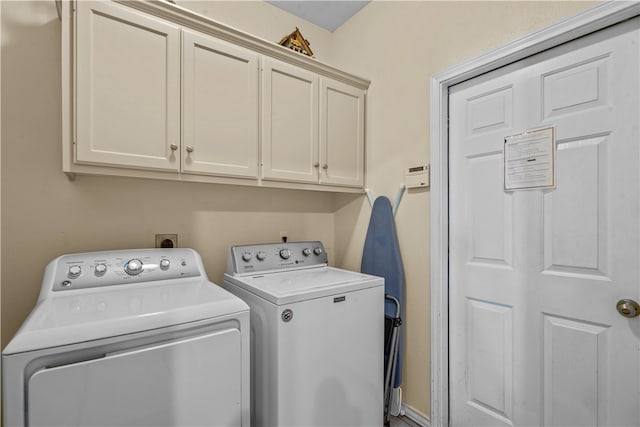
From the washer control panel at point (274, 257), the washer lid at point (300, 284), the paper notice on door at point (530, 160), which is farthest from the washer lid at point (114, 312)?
the paper notice on door at point (530, 160)

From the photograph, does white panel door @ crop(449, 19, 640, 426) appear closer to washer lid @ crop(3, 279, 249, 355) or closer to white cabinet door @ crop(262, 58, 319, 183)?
white cabinet door @ crop(262, 58, 319, 183)

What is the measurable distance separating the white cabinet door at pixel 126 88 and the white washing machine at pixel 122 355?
545mm

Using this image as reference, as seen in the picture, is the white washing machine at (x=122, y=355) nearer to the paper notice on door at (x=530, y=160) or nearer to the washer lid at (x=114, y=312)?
the washer lid at (x=114, y=312)

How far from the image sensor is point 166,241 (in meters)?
1.84

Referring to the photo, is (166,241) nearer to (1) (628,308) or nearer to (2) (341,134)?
(2) (341,134)

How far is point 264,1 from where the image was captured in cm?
225

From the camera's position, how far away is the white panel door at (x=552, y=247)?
123cm

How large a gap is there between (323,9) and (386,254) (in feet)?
6.12

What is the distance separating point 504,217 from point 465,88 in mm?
741

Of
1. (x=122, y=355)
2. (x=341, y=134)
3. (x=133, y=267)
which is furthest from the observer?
(x=341, y=134)

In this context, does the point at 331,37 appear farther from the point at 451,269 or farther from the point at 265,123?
the point at 451,269

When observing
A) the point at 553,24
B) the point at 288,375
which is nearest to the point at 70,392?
the point at 288,375

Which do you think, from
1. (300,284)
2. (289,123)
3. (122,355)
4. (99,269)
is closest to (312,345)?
(300,284)

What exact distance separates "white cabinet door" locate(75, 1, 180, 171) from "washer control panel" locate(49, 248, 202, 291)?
1.48 ft
